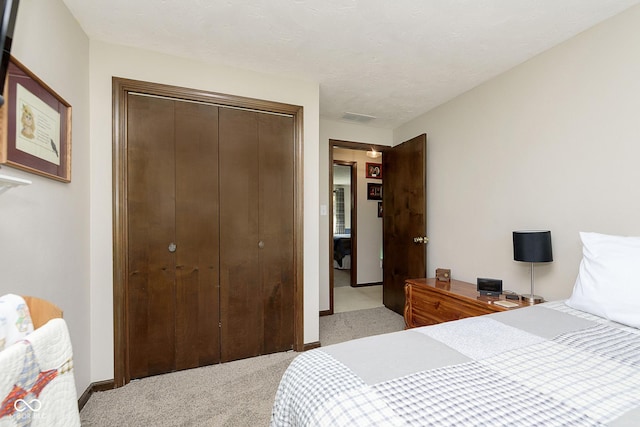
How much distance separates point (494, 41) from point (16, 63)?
8.97 ft

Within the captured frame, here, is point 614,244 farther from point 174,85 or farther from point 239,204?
point 174,85

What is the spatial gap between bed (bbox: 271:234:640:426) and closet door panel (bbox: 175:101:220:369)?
1.59 metres

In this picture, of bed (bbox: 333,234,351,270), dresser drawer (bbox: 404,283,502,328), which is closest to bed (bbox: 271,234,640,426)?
dresser drawer (bbox: 404,283,502,328)

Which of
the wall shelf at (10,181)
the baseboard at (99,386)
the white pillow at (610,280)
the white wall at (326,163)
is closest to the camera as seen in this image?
the wall shelf at (10,181)

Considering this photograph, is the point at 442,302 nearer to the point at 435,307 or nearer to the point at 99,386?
the point at 435,307

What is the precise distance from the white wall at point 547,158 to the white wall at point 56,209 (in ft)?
10.4

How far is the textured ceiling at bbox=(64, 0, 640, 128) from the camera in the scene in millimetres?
1730

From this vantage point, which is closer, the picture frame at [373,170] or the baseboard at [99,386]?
the baseboard at [99,386]

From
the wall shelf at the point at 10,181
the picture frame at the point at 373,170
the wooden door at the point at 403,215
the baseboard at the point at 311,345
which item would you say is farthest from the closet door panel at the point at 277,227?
the picture frame at the point at 373,170

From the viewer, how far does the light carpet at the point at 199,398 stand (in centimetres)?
175

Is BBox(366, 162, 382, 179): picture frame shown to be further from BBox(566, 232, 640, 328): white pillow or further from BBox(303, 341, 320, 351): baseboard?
BBox(566, 232, 640, 328): white pillow

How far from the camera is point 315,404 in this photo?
0.79 meters

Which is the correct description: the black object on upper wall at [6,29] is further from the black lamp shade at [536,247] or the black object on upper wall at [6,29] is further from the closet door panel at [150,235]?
the black lamp shade at [536,247]

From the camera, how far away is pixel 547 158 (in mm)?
2178
